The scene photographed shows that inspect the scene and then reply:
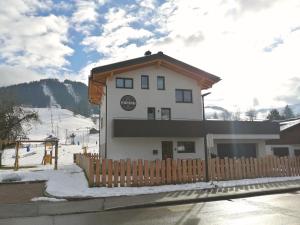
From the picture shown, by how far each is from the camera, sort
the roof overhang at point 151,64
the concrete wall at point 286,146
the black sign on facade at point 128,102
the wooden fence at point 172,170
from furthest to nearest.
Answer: the concrete wall at point 286,146 → the black sign on facade at point 128,102 → the roof overhang at point 151,64 → the wooden fence at point 172,170

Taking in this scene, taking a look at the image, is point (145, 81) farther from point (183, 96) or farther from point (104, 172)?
point (104, 172)

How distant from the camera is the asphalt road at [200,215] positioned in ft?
28.4

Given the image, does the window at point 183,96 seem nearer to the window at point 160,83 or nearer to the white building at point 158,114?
the white building at point 158,114

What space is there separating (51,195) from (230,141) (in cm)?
1936

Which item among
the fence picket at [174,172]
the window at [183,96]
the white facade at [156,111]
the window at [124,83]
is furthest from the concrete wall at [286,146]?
the fence picket at [174,172]

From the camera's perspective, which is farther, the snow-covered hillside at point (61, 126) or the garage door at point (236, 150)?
the snow-covered hillside at point (61, 126)

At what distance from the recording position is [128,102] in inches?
990

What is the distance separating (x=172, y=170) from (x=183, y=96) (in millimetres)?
11774

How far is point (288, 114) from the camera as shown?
12900 cm

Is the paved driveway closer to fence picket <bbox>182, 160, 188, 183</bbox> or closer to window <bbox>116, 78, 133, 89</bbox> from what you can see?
fence picket <bbox>182, 160, 188, 183</bbox>

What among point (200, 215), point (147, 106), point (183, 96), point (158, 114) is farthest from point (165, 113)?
point (200, 215)

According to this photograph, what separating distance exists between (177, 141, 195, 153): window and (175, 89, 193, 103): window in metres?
3.56

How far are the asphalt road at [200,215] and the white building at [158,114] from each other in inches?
504

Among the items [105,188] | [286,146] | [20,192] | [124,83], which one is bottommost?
[20,192]
